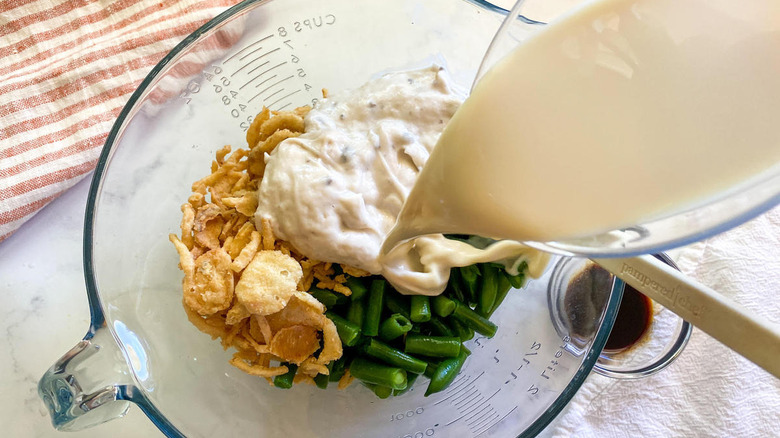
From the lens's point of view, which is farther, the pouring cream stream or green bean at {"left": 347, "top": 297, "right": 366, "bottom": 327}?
green bean at {"left": 347, "top": 297, "right": 366, "bottom": 327}

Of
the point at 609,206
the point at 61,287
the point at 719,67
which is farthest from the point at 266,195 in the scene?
the point at 719,67

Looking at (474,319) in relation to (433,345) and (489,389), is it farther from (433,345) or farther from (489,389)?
(489,389)

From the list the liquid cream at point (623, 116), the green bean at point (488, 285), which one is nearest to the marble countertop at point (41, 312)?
the green bean at point (488, 285)

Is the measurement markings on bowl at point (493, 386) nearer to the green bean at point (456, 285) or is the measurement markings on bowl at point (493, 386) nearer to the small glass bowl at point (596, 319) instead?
the small glass bowl at point (596, 319)

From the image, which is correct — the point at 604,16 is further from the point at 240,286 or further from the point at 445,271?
the point at 240,286

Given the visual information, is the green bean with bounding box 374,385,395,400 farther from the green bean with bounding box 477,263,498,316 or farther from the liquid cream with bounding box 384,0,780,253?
the liquid cream with bounding box 384,0,780,253

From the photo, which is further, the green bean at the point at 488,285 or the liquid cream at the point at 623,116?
the green bean at the point at 488,285

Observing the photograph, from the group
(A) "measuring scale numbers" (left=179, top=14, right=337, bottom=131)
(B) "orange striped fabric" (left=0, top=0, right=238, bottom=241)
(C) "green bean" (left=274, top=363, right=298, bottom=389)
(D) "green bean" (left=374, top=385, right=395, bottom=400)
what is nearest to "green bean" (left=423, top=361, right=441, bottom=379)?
(D) "green bean" (left=374, top=385, right=395, bottom=400)
